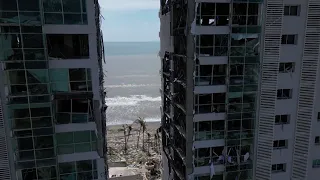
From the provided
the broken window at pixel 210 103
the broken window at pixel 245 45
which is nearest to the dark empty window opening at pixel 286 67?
the broken window at pixel 245 45

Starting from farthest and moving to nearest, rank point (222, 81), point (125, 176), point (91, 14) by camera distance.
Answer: point (125, 176)
point (222, 81)
point (91, 14)

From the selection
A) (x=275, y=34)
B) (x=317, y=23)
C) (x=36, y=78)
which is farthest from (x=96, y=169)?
(x=317, y=23)

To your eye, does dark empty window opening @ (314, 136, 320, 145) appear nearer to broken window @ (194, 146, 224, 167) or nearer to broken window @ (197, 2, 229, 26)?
broken window @ (194, 146, 224, 167)

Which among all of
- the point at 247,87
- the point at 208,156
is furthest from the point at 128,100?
the point at 247,87

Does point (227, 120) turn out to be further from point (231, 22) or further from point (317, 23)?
point (317, 23)

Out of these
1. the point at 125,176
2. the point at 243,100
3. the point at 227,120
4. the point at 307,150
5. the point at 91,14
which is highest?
the point at 91,14

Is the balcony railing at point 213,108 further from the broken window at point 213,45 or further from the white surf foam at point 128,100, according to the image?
the white surf foam at point 128,100

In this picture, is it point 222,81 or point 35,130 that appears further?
point 222,81
